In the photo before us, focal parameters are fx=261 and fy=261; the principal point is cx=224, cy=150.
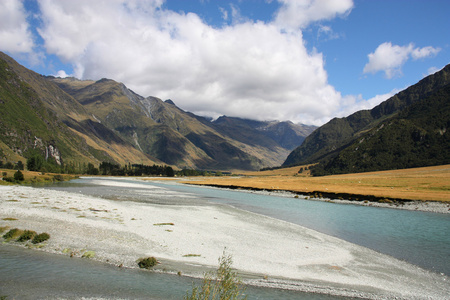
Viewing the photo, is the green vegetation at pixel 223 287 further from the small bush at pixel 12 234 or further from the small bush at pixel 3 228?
the small bush at pixel 3 228

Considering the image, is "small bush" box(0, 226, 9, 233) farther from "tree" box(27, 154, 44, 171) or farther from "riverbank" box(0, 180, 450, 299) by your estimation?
"tree" box(27, 154, 44, 171)

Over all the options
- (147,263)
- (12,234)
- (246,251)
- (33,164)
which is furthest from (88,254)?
(33,164)

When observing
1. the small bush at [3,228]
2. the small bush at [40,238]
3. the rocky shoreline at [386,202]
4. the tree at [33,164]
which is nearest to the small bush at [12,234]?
the small bush at [3,228]

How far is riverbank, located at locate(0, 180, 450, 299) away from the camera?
611 inches

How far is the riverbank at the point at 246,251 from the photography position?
15508 millimetres

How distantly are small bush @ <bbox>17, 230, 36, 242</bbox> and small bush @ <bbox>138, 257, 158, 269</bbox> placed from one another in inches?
407

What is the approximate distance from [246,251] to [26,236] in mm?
17198

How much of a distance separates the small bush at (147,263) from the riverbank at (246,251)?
0.49m

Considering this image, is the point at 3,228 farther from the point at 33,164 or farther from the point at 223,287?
the point at 33,164

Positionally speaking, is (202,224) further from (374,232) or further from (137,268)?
(374,232)

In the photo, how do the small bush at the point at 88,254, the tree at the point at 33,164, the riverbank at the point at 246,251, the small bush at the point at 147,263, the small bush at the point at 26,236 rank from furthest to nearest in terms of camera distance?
the tree at the point at 33,164 < the small bush at the point at 26,236 < the small bush at the point at 88,254 < the small bush at the point at 147,263 < the riverbank at the point at 246,251

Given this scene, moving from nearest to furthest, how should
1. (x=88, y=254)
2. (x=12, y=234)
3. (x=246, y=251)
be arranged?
(x=88, y=254)
(x=12, y=234)
(x=246, y=251)

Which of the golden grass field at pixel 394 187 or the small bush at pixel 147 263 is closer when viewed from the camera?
the small bush at pixel 147 263

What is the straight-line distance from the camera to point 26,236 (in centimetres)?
2027
